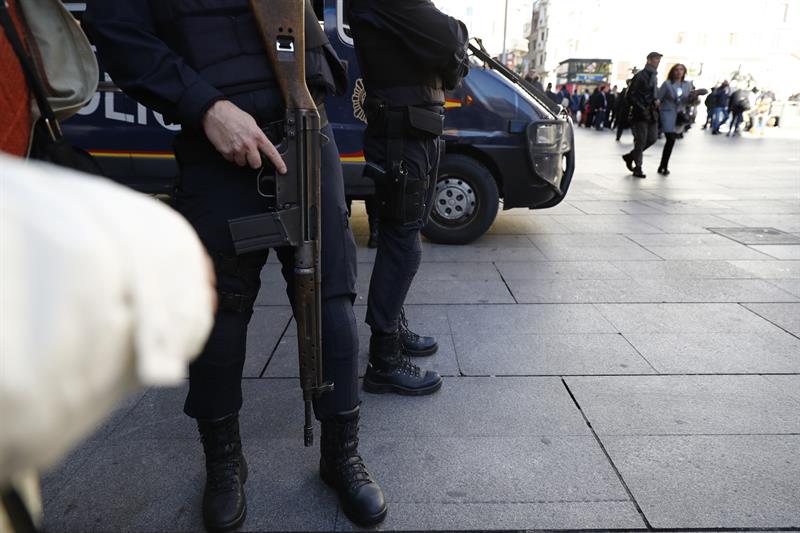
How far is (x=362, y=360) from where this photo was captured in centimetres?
301

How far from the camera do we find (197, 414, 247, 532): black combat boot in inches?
71.8

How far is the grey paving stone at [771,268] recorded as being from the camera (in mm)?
4453

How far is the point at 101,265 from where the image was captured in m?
0.43

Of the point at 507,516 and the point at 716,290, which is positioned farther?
the point at 716,290

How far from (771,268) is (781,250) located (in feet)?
2.46

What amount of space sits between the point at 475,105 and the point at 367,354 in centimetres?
282

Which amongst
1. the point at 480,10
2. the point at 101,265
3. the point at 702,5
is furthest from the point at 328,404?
the point at 480,10

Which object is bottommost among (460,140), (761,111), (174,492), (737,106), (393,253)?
(174,492)

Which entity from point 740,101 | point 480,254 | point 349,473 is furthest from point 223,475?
point 740,101

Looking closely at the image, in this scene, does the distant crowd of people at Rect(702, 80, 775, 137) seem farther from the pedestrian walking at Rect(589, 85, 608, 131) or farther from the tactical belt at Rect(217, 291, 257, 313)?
the tactical belt at Rect(217, 291, 257, 313)

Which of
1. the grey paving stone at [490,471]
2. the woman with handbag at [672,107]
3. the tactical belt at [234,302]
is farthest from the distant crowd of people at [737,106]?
the tactical belt at [234,302]

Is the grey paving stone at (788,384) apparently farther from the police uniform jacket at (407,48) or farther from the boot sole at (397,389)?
the police uniform jacket at (407,48)

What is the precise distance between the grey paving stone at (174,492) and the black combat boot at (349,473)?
3.2 inches

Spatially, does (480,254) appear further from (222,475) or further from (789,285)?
(222,475)
